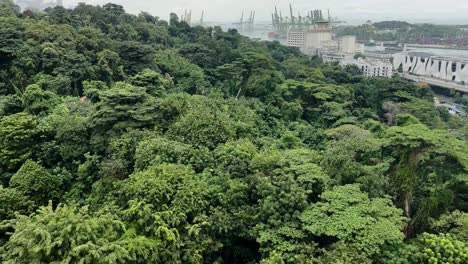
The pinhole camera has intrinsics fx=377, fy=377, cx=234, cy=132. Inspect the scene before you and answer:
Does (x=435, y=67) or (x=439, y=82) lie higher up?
(x=435, y=67)

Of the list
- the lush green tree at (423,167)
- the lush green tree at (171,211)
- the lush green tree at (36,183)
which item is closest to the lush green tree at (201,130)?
the lush green tree at (171,211)

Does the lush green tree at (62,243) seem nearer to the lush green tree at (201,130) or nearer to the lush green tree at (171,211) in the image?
the lush green tree at (171,211)

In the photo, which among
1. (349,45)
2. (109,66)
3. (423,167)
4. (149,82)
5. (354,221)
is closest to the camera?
(354,221)

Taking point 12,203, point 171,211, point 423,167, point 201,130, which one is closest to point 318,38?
point 423,167

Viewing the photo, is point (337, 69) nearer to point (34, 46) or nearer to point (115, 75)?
point (115, 75)

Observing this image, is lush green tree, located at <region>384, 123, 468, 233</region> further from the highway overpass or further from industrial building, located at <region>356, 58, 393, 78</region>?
industrial building, located at <region>356, 58, 393, 78</region>

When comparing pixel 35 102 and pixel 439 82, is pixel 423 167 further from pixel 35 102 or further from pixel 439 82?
pixel 439 82

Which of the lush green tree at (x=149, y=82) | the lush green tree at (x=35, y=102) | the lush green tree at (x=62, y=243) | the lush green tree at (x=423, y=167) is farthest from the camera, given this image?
the lush green tree at (x=149, y=82)
